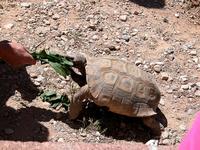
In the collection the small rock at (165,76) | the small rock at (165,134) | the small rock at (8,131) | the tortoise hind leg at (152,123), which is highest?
the small rock at (165,76)

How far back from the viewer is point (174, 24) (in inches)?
214

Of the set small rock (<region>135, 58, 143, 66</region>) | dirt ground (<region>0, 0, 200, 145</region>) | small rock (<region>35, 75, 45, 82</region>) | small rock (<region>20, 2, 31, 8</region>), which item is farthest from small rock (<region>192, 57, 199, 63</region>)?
small rock (<region>20, 2, 31, 8</region>)

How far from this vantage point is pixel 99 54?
4.78 meters

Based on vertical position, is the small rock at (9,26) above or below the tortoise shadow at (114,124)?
above

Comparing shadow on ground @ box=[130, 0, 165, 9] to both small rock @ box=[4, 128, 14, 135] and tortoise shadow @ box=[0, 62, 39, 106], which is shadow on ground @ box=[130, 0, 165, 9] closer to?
tortoise shadow @ box=[0, 62, 39, 106]

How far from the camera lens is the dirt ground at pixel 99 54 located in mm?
4125

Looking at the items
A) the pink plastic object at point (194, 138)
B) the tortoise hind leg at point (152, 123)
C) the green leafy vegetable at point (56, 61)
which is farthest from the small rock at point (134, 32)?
the pink plastic object at point (194, 138)

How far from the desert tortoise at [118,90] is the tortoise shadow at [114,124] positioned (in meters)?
0.10

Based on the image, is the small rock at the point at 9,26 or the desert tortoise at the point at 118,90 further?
the small rock at the point at 9,26

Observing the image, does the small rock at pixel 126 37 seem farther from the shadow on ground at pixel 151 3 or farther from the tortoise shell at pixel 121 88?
the tortoise shell at pixel 121 88

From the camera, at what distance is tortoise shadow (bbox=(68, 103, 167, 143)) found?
4172mm

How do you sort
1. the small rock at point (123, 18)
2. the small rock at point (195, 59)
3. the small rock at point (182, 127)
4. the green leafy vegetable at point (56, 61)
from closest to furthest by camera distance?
the green leafy vegetable at point (56, 61) → the small rock at point (182, 127) → the small rock at point (195, 59) → the small rock at point (123, 18)

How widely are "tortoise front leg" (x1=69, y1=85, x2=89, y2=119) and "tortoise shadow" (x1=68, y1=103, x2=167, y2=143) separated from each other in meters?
0.10

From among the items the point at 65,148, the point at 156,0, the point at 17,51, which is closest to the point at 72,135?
the point at 17,51
